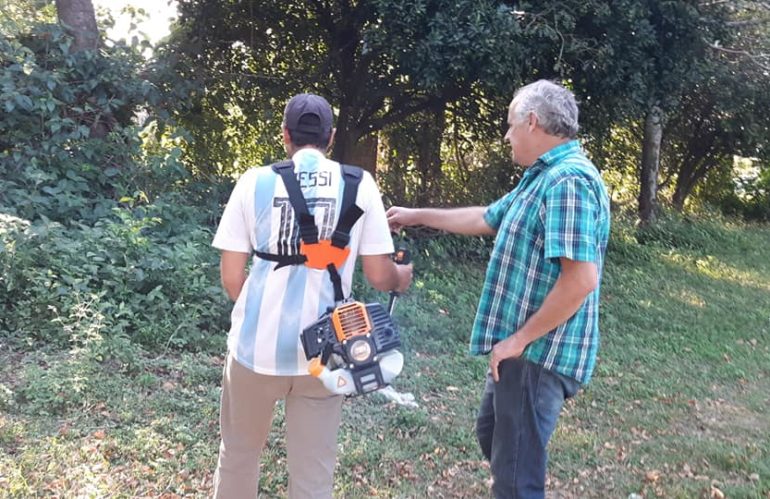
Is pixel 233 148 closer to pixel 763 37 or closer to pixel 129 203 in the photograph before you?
pixel 129 203

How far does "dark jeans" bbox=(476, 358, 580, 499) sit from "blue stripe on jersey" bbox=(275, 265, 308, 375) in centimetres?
81

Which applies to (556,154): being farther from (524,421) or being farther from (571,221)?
(524,421)

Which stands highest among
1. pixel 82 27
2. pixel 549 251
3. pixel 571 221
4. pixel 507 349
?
pixel 82 27

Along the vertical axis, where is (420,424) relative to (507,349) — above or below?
below

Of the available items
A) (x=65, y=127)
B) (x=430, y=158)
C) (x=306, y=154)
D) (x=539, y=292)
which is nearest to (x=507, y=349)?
(x=539, y=292)

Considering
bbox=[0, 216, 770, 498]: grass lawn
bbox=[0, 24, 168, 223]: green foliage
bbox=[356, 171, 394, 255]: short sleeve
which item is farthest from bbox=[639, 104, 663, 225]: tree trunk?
bbox=[356, 171, 394, 255]: short sleeve

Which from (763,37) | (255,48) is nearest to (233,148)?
(255,48)

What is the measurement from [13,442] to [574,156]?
323cm

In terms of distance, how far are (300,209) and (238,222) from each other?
244 millimetres

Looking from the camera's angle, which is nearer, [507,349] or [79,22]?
[507,349]

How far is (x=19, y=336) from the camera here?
5.03 meters

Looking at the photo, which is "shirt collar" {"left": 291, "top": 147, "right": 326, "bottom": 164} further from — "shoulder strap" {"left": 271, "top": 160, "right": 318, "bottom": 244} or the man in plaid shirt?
the man in plaid shirt

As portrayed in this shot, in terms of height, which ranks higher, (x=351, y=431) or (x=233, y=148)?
(x=233, y=148)

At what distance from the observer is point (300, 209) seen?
2.42m
